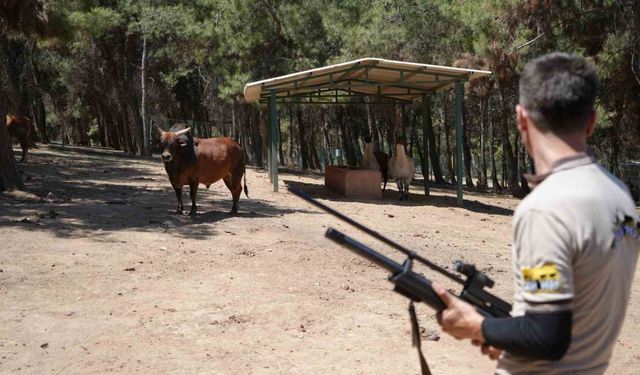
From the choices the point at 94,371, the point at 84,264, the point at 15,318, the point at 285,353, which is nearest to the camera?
the point at 94,371

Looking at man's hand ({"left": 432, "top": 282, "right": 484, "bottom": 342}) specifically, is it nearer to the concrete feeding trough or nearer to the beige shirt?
the beige shirt

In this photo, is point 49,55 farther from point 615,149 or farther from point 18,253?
point 18,253

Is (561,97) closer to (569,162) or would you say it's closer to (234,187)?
(569,162)

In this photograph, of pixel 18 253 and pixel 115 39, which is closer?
pixel 18 253

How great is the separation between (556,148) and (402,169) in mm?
18176

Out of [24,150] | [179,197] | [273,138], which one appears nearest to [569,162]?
[179,197]

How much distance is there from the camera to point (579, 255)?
2256 millimetres

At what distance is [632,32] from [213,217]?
10.7 m

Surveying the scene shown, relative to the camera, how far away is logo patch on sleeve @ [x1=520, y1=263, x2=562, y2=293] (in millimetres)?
2205

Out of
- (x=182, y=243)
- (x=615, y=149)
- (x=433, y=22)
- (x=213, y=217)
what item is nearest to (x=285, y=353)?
(x=182, y=243)

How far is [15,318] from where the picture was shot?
755cm

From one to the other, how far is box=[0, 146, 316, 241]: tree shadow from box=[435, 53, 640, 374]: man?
9.30 meters

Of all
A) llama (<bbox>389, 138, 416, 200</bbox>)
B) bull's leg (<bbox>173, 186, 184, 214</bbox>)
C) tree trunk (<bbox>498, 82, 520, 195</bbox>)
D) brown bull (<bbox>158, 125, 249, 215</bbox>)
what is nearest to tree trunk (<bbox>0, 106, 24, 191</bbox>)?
brown bull (<bbox>158, 125, 249, 215</bbox>)

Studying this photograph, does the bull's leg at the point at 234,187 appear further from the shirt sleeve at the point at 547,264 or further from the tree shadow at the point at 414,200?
the shirt sleeve at the point at 547,264
